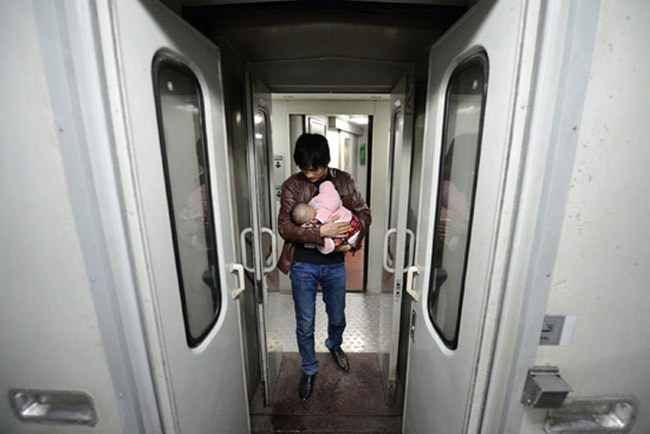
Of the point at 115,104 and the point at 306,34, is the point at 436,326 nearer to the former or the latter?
the point at 115,104

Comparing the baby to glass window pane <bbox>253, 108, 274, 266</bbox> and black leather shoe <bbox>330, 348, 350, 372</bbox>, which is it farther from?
black leather shoe <bbox>330, 348, 350, 372</bbox>

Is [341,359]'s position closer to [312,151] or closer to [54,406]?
[312,151]

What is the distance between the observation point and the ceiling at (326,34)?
1438 millimetres

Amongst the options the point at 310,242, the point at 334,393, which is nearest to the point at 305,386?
the point at 334,393

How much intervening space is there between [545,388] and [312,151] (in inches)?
69.2

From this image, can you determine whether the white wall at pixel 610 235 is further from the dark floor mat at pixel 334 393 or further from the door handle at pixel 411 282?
the dark floor mat at pixel 334 393

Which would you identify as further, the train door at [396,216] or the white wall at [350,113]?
the white wall at [350,113]

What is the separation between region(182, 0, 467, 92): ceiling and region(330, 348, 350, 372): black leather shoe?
2429 mm

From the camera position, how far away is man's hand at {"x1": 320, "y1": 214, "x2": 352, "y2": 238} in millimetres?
1936

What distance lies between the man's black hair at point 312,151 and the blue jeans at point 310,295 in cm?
81

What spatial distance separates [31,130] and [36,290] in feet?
1.48

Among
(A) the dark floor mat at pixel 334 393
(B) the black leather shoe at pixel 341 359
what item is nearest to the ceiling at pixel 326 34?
(B) the black leather shoe at pixel 341 359

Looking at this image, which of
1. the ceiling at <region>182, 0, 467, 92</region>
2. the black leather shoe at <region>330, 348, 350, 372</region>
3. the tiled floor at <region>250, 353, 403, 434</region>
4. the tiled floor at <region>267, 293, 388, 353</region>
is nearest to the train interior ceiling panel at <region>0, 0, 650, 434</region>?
the ceiling at <region>182, 0, 467, 92</region>

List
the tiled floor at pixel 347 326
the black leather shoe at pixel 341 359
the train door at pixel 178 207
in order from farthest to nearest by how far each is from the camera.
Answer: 1. the black leather shoe at pixel 341 359
2. the tiled floor at pixel 347 326
3. the train door at pixel 178 207
